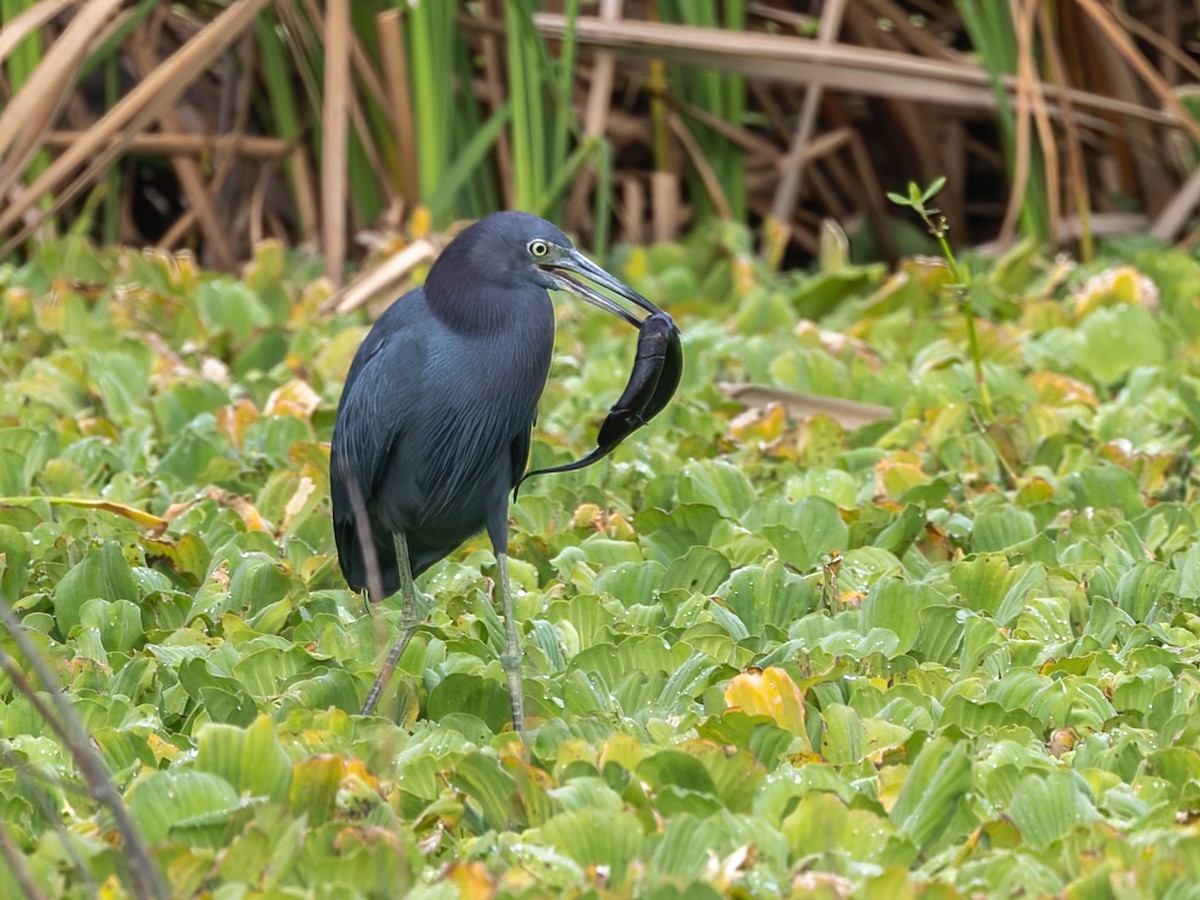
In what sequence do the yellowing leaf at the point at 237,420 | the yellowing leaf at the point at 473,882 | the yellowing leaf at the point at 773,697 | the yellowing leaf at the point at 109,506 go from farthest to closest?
the yellowing leaf at the point at 237,420 < the yellowing leaf at the point at 109,506 < the yellowing leaf at the point at 773,697 < the yellowing leaf at the point at 473,882

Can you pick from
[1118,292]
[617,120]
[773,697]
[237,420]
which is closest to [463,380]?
[773,697]

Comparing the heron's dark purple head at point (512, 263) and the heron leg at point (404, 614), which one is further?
the heron's dark purple head at point (512, 263)

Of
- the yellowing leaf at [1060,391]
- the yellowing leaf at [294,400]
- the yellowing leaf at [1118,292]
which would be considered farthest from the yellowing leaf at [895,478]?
the yellowing leaf at [1118,292]

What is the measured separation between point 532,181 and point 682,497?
6.30 feet

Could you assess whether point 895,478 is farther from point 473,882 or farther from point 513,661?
point 473,882

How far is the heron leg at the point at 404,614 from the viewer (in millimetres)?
3031

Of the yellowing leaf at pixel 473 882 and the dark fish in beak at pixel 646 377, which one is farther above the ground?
the dark fish in beak at pixel 646 377

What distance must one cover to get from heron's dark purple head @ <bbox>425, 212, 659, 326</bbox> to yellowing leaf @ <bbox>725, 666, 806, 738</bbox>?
0.69 metres

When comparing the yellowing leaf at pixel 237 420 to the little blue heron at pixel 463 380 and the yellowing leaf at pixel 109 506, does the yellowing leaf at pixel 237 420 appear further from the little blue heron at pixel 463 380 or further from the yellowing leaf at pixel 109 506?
the little blue heron at pixel 463 380

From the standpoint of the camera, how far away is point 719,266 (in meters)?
5.97

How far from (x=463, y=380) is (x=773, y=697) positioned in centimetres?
79

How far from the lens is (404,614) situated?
322 centimetres

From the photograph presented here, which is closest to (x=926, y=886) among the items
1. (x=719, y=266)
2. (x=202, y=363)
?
(x=202, y=363)

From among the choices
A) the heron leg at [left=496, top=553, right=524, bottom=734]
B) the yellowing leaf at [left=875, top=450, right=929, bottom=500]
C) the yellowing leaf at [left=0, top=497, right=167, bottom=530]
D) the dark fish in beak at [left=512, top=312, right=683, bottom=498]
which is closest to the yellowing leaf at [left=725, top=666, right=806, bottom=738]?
the heron leg at [left=496, top=553, right=524, bottom=734]
